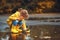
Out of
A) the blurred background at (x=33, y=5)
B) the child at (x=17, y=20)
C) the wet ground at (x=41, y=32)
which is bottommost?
the blurred background at (x=33, y=5)

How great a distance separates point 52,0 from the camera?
26172 mm

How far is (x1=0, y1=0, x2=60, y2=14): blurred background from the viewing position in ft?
79.5

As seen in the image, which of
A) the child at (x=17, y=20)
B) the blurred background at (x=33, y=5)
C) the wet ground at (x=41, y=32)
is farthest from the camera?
the blurred background at (x=33, y=5)

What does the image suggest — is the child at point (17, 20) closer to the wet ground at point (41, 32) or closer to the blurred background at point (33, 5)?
the wet ground at point (41, 32)

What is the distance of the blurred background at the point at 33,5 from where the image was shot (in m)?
24.2

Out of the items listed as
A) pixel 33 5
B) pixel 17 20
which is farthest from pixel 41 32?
pixel 33 5

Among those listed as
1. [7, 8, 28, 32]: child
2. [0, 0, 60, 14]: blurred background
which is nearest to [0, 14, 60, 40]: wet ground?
[7, 8, 28, 32]: child

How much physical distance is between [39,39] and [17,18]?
3.18 metres

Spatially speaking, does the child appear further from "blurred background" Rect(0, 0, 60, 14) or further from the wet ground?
"blurred background" Rect(0, 0, 60, 14)

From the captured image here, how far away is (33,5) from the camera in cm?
2520

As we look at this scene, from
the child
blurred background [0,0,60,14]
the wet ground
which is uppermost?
the child

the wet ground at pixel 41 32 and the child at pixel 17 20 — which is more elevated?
the child at pixel 17 20

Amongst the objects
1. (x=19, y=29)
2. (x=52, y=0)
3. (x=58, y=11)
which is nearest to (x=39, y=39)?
(x=19, y=29)


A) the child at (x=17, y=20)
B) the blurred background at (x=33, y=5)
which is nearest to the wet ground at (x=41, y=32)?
the child at (x=17, y=20)
